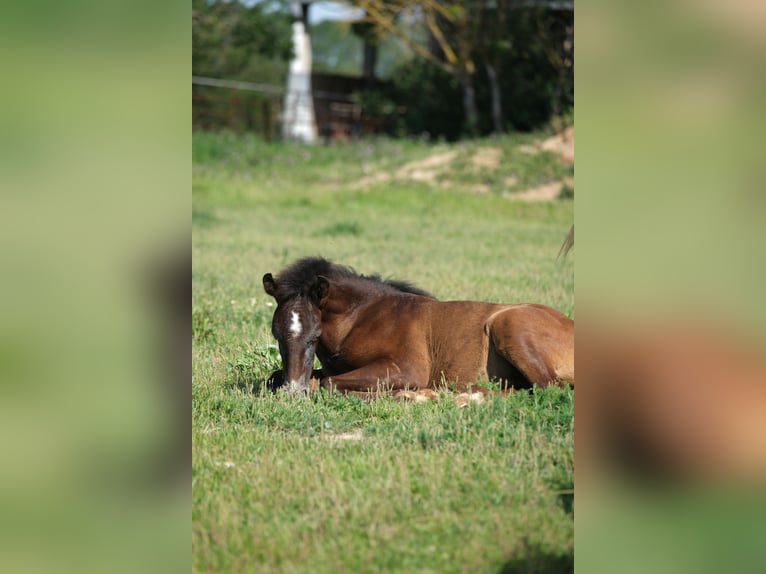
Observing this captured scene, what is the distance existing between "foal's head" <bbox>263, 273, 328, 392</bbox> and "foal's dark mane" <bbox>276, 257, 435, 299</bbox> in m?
0.02

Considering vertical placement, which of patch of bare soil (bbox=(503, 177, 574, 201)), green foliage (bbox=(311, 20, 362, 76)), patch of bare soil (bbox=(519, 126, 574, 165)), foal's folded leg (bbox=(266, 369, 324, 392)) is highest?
green foliage (bbox=(311, 20, 362, 76))

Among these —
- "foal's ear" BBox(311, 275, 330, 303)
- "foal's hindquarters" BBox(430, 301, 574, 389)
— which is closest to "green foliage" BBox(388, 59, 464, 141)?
"foal's hindquarters" BBox(430, 301, 574, 389)

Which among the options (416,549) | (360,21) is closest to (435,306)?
(416,549)

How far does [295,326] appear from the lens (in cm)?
594

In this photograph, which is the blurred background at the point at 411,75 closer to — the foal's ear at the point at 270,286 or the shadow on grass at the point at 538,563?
the foal's ear at the point at 270,286

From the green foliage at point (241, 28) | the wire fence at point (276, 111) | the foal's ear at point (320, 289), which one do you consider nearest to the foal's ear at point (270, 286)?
the foal's ear at point (320, 289)

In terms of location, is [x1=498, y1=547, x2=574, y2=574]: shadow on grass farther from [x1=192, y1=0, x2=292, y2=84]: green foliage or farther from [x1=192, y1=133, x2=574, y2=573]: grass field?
[x1=192, y1=0, x2=292, y2=84]: green foliage

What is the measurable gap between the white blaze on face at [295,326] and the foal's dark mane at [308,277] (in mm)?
200

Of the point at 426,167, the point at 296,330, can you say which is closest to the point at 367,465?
the point at 296,330

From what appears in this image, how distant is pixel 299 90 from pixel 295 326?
101ft

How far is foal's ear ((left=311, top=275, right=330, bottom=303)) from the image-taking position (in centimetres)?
620
